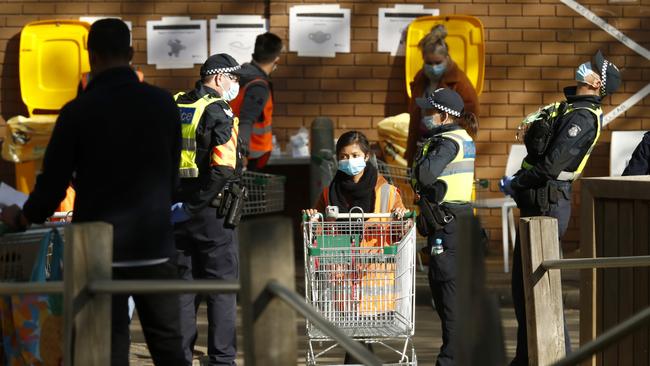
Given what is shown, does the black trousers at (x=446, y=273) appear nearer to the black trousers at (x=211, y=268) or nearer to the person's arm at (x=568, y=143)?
the person's arm at (x=568, y=143)

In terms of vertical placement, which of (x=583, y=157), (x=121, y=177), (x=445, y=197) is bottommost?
(x=445, y=197)

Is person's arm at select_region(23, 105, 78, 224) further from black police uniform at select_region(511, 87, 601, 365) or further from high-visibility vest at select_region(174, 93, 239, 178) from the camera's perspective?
black police uniform at select_region(511, 87, 601, 365)

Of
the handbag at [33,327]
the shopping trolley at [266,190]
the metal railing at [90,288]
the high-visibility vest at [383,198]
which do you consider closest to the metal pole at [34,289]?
the metal railing at [90,288]

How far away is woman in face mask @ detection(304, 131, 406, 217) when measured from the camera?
7.96m

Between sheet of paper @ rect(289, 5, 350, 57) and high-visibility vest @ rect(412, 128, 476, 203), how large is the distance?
196 inches

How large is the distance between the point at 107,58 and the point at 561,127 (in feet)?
10.9

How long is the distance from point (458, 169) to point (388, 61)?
5.05 metres

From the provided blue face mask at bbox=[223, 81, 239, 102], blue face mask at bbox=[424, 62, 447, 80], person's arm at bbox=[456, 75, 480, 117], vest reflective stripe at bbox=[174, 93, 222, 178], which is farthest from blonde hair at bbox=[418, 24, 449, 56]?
vest reflective stripe at bbox=[174, 93, 222, 178]

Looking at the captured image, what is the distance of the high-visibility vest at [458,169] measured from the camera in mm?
8008

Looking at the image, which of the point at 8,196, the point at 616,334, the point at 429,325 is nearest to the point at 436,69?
the point at 429,325

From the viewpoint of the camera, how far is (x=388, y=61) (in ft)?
42.5

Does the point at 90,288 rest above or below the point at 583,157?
below

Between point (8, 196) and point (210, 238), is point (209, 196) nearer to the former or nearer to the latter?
point (210, 238)

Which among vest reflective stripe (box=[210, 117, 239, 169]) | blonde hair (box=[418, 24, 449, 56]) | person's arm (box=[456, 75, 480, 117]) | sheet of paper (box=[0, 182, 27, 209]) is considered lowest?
sheet of paper (box=[0, 182, 27, 209])
